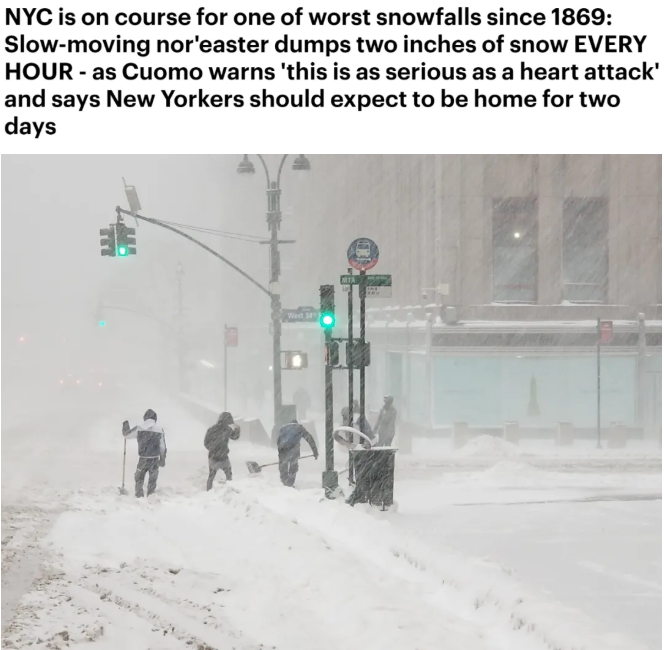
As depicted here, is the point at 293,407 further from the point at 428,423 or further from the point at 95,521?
the point at 95,521

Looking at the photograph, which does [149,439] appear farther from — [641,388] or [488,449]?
[641,388]

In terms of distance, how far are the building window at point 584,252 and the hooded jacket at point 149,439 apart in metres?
20.4

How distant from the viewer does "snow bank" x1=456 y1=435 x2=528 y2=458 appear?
27.3 metres

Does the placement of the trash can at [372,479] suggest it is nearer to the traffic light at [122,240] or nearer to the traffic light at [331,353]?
the traffic light at [331,353]

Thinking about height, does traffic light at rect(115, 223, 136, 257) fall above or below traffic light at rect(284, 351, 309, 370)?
above

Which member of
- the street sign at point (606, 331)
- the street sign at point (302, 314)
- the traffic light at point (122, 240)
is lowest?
the street sign at point (606, 331)

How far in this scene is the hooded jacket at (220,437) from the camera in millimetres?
17734

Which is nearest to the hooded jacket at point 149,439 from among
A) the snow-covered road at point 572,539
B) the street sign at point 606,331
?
the snow-covered road at point 572,539

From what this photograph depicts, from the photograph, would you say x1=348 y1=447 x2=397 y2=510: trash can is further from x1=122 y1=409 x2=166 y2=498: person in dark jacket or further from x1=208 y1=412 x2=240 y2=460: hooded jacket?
x1=122 y1=409 x2=166 y2=498: person in dark jacket

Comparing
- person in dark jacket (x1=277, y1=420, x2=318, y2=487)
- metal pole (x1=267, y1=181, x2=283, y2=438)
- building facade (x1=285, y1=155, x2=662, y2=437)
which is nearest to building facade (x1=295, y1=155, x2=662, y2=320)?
building facade (x1=285, y1=155, x2=662, y2=437)

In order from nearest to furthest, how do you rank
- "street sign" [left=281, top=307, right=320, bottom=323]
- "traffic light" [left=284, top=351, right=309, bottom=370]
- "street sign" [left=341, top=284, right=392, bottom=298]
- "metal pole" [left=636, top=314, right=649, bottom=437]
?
"street sign" [left=341, top=284, right=392, bottom=298]
"traffic light" [left=284, top=351, right=309, bottom=370]
"street sign" [left=281, top=307, right=320, bottom=323]
"metal pole" [left=636, top=314, right=649, bottom=437]

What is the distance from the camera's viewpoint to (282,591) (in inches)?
393

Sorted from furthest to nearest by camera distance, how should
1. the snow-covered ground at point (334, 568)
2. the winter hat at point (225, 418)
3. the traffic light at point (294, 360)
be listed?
the traffic light at point (294, 360), the winter hat at point (225, 418), the snow-covered ground at point (334, 568)

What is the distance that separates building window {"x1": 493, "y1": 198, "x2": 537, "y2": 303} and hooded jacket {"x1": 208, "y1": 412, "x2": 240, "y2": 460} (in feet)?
58.8
